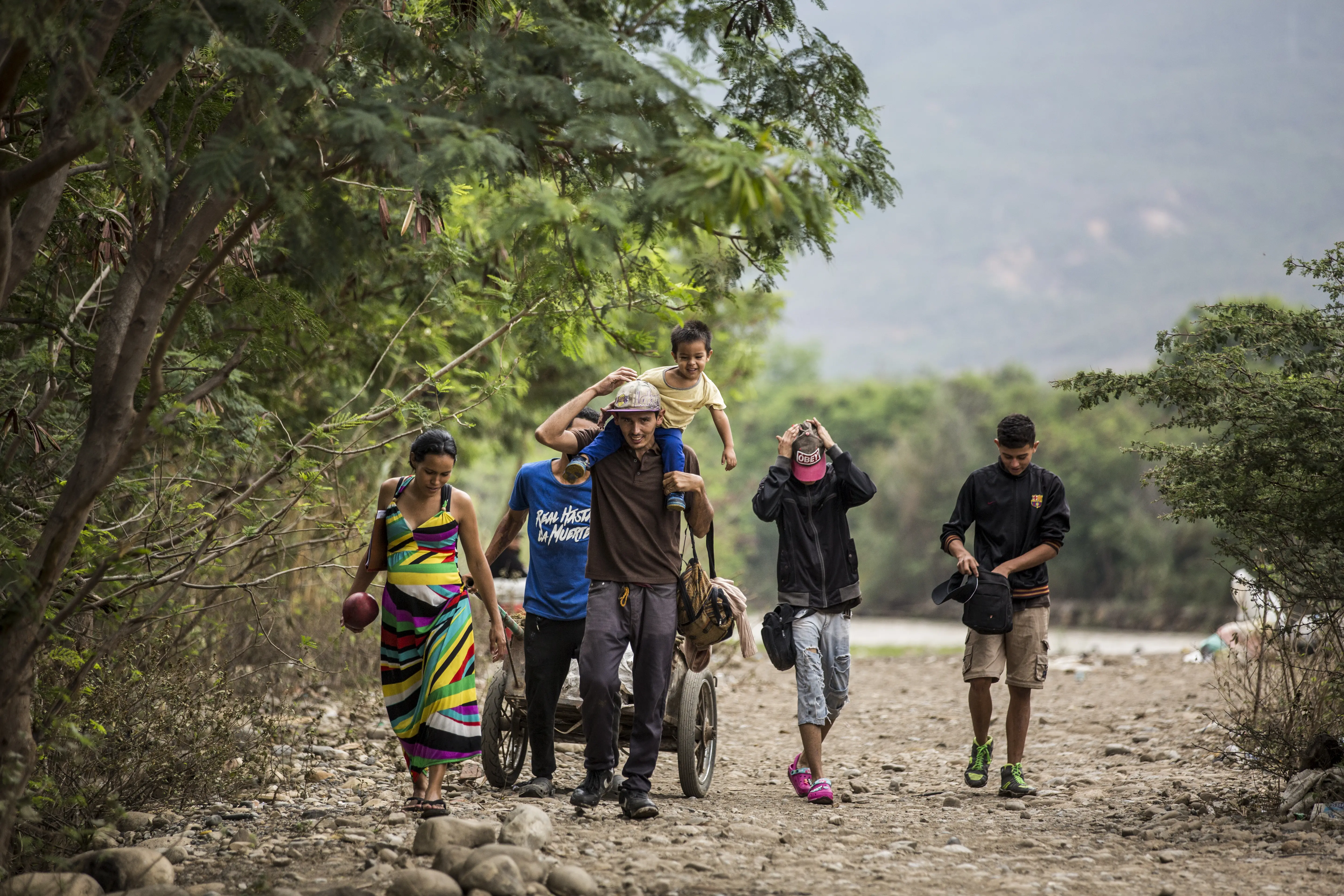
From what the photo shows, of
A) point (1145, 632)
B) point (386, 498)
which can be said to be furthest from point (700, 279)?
point (1145, 632)

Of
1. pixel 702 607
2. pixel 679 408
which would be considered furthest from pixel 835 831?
pixel 679 408

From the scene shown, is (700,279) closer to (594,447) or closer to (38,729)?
(594,447)

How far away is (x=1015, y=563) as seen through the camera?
272 inches

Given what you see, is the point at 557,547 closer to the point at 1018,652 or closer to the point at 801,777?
the point at 801,777

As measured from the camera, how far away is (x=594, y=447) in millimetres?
6148

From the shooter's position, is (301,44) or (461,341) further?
(461,341)

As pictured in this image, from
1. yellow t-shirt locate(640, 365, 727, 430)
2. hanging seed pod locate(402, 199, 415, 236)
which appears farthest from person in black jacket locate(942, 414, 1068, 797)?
hanging seed pod locate(402, 199, 415, 236)

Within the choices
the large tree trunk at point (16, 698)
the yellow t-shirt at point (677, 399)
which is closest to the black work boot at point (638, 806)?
the yellow t-shirt at point (677, 399)

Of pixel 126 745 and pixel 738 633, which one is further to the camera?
pixel 738 633

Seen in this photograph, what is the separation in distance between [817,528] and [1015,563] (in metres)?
1.19

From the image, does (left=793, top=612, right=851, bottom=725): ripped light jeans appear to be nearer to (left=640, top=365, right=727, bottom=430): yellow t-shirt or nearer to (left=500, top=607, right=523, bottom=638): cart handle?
(left=640, top=365, right=727, bottom=430): yellow t-shirt

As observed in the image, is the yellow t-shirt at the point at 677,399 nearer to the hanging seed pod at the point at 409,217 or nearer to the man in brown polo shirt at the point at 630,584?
the man in brown polo shirt at the point at 630,584

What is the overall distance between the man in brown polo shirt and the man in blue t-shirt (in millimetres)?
311

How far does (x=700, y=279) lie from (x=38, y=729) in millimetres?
3917
